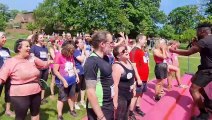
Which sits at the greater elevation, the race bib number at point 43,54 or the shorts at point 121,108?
the race bib number at point 43,54

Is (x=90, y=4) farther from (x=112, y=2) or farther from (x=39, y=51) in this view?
(x=39, y=51)

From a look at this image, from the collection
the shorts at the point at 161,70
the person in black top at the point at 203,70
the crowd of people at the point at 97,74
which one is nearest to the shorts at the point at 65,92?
the crowd of people at the point at 97,74

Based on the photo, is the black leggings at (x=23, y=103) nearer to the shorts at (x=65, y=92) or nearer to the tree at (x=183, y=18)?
the shorts at (x=65, y=92)

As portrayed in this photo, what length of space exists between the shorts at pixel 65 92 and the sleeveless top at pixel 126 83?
6.48 feet

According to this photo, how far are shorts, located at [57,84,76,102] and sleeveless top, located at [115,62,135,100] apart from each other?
1976 millimetres

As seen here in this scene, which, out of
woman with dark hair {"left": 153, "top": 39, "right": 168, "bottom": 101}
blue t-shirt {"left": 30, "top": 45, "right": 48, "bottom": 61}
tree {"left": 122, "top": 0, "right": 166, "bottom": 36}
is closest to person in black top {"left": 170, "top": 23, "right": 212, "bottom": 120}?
woman with dark hair {"left": 153, "top": 39, "right": 168, "bottom": 101}

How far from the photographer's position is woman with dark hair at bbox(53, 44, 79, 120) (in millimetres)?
6895

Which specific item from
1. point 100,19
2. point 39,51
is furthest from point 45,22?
point 39,51

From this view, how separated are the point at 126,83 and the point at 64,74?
6.60 ft

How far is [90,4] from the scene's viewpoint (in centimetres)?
5616

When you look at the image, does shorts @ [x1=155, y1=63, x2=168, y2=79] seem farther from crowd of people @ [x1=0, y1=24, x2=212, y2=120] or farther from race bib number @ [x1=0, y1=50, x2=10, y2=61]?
race bib number @ [x1=0, y1=50, x2=10, y2=61]

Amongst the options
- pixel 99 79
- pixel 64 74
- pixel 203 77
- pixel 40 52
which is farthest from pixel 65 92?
pixel 99 79

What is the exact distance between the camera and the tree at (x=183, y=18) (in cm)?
9819

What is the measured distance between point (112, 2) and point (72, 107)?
49672 mm
